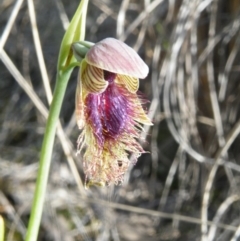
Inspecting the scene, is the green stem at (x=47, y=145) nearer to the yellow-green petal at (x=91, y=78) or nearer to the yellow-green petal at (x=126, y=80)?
the yellow-green petal at (x=91, y=78)

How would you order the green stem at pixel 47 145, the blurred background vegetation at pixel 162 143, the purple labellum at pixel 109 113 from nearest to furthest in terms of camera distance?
1. the green stem at pixel 47 145
2. the purple labellum at pixel 109 113
3. the blurred background vegetation at pixel 162 143

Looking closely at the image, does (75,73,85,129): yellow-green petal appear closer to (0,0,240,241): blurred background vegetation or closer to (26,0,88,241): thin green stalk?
(26,0,88,241): thin green stalk

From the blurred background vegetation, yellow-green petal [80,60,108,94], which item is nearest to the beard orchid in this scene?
yellow-green petal [80,60,108,94]

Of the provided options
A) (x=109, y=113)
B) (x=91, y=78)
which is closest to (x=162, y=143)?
(x=109, y=113)

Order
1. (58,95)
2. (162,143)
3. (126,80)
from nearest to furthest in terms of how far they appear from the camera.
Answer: (58,95) < (126,80) < (162,143)

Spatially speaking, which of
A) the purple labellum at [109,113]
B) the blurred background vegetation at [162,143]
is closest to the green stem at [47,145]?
the purple labellum at [109,113]

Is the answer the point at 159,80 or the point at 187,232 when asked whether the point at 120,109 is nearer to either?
the point at 159,80

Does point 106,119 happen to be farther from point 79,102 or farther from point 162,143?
point 162,143
